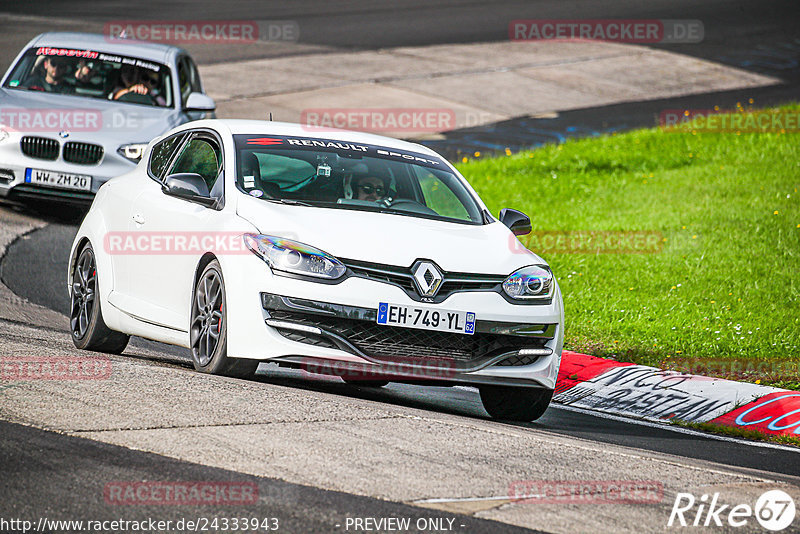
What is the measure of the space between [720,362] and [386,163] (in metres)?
3.44

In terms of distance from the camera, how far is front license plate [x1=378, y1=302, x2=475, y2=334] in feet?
23.7

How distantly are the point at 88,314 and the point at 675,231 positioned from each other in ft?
27.1

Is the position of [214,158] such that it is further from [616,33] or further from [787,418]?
[616,33]

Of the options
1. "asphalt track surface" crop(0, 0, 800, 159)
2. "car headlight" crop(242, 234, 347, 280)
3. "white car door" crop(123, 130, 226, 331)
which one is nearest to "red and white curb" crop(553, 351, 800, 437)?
"car headlight" crop(242, 234, 347, 280)
